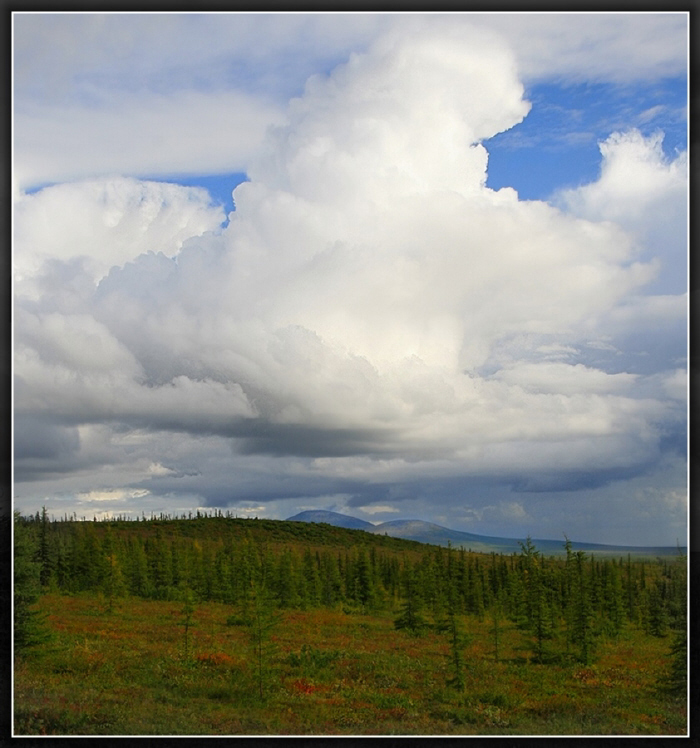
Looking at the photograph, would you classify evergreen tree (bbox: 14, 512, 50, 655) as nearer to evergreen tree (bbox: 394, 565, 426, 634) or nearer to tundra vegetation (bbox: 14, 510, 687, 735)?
tundra vegetation (bbox: 14, 510, 687, 735)

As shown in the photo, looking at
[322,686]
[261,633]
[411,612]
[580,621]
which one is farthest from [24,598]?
[580,621]

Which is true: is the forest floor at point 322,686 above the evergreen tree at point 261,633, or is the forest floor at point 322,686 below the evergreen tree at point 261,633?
below

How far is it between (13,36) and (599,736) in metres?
21.7

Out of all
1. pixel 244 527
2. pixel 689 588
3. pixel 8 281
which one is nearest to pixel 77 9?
pixel 8 281

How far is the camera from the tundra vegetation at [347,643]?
56.4 feet

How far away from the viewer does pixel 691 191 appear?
52.7ft

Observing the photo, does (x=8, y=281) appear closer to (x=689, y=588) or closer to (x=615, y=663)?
(x=689, y=588)

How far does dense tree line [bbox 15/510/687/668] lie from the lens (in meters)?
23.0

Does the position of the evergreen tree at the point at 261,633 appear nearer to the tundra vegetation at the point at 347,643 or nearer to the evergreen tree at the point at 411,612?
the tundra vegetation at the point at 347,643

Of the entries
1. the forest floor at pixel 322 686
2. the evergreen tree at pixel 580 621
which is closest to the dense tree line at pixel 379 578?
the evergreen tree at pixel 580 621

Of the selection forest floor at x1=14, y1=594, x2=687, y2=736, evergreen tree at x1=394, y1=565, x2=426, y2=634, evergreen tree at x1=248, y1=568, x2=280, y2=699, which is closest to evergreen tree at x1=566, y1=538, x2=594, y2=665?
forest floor at x1=14, y1=594, x2=687, y2=736

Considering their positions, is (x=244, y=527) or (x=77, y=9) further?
(x=244, y=527)

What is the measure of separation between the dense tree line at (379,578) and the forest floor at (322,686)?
1.05 meters

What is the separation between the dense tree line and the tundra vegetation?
11 centimetres
